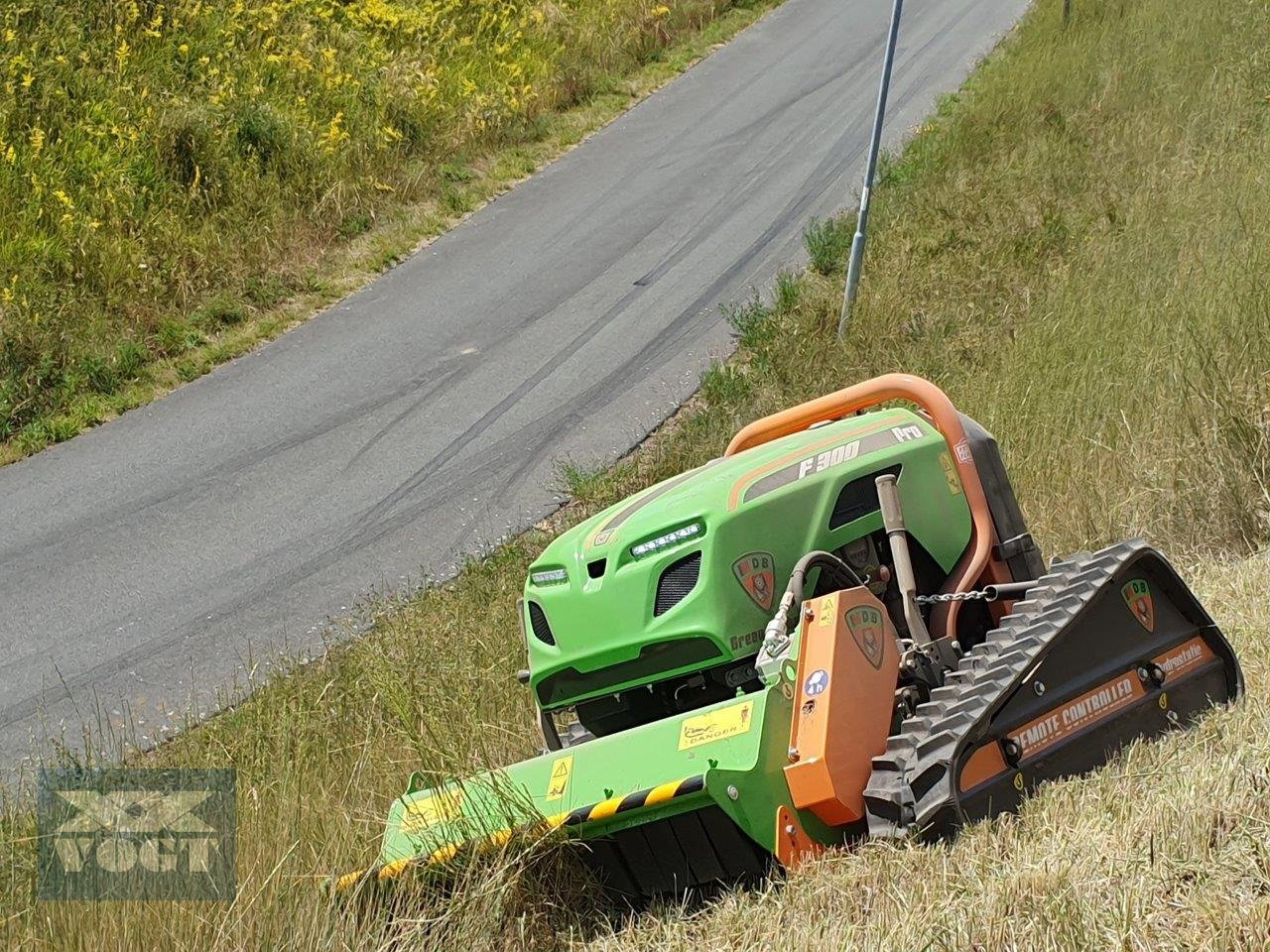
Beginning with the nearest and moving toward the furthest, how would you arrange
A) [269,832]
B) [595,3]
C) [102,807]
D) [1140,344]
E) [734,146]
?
[269,832]
[102,807]
[1140,344]
[734,146]
[595,3]

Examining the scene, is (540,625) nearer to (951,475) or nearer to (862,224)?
(951,475)

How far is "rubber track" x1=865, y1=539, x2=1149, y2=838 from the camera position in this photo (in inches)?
149

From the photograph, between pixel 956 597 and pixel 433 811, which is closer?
pixel 433 811

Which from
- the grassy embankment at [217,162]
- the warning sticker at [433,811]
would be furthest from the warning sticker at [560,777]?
the grassy embankment at [217,162]

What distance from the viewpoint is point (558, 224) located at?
15578 mm

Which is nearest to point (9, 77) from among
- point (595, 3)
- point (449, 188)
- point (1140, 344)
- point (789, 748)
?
point (449, 188)

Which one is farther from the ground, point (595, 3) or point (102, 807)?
point (595, 3)

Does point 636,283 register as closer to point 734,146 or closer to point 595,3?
point 734,146

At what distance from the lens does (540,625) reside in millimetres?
4641

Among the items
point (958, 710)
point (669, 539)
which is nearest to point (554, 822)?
point (669, 539)

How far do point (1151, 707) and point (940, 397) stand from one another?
121 centimetres

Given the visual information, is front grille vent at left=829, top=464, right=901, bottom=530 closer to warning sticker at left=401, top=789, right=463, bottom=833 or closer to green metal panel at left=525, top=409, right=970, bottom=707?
green metal panel at left=525, top=409, right=970, bottom=707

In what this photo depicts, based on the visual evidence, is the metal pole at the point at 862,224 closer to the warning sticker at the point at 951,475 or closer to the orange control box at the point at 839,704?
the warning sticker at the point at 951,475

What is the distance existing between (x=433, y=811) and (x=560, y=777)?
0.41m
